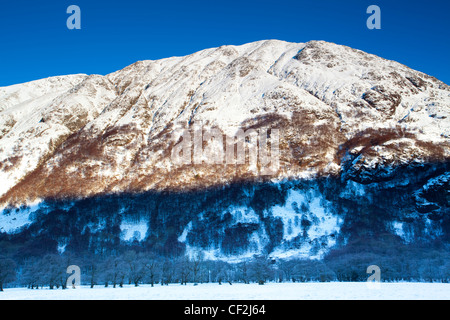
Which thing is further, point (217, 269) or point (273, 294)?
point (217, 269)

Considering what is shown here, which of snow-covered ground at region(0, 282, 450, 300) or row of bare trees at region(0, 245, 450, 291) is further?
row of bare trees at region(0, 245, 450, 291)

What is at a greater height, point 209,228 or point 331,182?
point 331,182

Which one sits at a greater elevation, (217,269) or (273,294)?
(273,294)

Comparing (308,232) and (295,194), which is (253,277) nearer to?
(308,232)

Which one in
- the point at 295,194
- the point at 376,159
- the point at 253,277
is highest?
the point at 376,159

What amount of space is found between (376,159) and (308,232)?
191ft

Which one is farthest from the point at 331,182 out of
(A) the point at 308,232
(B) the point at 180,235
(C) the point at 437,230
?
(B) the point at 180,235

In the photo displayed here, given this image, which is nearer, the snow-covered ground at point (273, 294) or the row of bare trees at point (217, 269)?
the snow-covered ground at point (273, 294)

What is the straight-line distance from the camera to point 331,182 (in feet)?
627

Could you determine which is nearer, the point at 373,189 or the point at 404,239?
the point at 404,239
